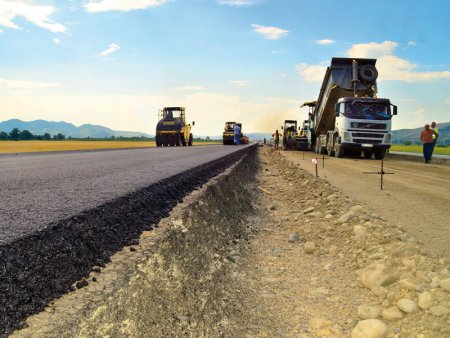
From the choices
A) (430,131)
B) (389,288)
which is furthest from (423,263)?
Answer: (430,131)

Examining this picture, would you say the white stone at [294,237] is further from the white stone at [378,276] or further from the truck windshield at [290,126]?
the truck windshield at [290,126]

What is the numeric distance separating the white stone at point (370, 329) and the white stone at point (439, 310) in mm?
386

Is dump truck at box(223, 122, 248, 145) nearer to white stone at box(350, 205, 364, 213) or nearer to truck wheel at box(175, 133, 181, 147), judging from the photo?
truck wheel at box(175, 133, 181, 147)

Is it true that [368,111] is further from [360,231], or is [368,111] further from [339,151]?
[360,231]

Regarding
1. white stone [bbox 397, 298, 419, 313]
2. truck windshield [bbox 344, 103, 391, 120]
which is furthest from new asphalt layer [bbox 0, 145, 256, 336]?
truck windshield [bbox 344, 103, 391, 120]

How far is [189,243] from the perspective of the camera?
4.78 meters

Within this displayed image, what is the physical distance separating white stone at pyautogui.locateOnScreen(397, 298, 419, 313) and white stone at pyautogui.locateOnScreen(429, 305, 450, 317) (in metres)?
0.15

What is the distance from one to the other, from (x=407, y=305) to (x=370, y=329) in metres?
0.43

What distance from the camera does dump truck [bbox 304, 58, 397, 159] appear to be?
20.1 m

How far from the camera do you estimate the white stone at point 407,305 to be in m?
3.34

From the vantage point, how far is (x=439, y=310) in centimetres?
316

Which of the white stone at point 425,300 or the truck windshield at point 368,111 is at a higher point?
the truck windshield at point 368,111

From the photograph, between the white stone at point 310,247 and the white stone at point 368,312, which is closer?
the white stone at point 368,312

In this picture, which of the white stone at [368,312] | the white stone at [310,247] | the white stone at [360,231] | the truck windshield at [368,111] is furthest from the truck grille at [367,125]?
the white stone at [368,312]
